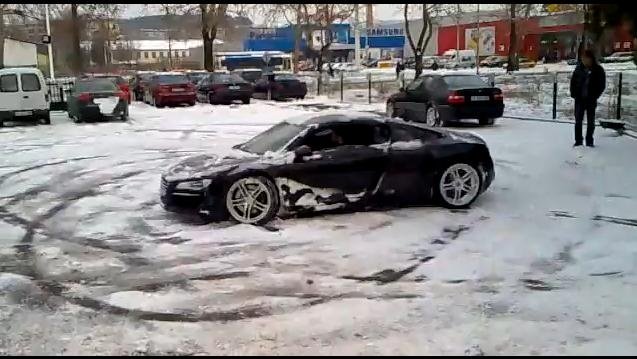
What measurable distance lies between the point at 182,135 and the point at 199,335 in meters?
14.2

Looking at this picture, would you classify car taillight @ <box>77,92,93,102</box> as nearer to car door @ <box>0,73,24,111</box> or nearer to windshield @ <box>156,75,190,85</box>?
car door @ <box>0,73,24,111</box>

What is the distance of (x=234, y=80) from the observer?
99.8 feet

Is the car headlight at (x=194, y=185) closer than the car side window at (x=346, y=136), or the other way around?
the car headlight at (x=194, y=185)

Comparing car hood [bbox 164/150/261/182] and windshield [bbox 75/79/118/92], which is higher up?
windshield [bbox 75/79/118/92]

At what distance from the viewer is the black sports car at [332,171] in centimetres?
836

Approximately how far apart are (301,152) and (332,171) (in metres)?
0.44

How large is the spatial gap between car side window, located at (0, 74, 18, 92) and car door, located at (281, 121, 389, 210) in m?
16.8

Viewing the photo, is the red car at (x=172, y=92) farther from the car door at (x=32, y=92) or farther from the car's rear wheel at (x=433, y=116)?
the car's rear wheel at (x=433, y=116)

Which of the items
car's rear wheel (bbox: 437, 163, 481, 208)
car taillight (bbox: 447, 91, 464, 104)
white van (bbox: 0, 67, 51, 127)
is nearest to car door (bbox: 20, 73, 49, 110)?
white van (bbox: 0, 67, 51, 127)

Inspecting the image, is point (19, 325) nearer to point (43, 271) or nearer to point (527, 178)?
point (43, 271)

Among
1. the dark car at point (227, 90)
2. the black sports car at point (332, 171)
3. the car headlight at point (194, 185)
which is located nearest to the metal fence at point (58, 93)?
the dark car at point (227, 90)

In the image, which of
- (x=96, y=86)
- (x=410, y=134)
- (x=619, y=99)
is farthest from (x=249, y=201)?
(x=96, y=86)

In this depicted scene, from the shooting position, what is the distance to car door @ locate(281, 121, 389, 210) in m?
8.46

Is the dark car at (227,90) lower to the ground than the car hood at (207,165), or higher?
higher
